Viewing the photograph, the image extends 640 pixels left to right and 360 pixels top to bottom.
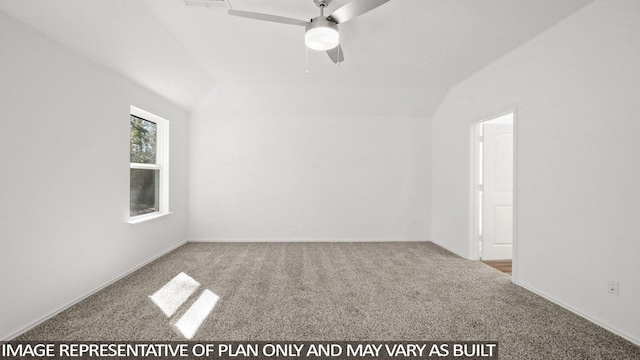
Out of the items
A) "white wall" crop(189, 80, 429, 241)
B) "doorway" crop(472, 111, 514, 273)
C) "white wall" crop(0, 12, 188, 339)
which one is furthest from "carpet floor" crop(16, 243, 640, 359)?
"white wall" crop(189, 80, 429, 241)

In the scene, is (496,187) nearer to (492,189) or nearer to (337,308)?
(492,189)

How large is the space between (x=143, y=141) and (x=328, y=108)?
2.78 metres

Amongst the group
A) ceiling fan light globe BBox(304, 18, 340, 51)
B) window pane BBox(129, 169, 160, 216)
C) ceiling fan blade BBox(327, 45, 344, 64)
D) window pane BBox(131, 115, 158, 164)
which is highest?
ceiling fan blade BBox(327, 45, 344, 64)

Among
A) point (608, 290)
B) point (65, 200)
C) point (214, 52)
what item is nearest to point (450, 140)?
point (608, 290)

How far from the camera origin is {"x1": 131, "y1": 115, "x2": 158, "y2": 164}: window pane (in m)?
3.47

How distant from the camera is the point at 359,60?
11.1 feet

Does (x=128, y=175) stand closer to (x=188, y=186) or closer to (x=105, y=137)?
(x=105, y=137)

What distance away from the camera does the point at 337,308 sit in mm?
2357

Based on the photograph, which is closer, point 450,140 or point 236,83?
point 236,83

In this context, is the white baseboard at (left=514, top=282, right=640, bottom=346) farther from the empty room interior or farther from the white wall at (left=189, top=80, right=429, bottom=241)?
the white wall at (left=189, top=80, right=429, bottom=241)

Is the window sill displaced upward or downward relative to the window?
downward

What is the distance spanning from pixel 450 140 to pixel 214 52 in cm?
355

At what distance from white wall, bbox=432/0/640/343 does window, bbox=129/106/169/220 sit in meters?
4.36

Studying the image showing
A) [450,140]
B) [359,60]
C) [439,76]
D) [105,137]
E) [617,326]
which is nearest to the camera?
[617,326]
